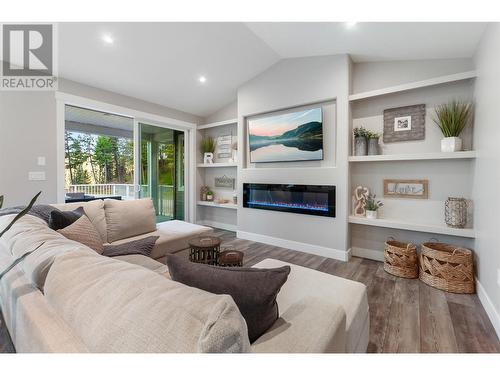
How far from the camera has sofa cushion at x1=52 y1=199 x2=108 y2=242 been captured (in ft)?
7.70

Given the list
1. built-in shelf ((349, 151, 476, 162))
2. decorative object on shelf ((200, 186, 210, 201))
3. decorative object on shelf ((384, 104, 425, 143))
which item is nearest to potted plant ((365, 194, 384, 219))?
built-in shelf ((349, 151, 476, 162))

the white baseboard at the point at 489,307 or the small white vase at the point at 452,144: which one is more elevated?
the small white vase at the point at 452,144

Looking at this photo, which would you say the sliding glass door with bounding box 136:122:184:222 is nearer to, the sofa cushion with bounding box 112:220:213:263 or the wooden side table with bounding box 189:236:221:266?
the sofa cushion with bounding box 112:220:213:263

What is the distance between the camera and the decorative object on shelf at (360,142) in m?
3.06

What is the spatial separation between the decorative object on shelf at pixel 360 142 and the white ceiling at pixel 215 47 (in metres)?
0.94

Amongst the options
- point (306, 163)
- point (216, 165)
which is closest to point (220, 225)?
point (216, 165)

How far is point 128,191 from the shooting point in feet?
20.6

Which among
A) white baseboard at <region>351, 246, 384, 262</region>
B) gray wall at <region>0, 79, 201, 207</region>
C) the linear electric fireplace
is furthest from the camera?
the linear electric fireplace

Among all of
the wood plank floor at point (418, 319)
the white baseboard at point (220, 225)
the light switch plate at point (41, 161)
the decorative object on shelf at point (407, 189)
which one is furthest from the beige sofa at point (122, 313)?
the white baseboard at point (220, 225)

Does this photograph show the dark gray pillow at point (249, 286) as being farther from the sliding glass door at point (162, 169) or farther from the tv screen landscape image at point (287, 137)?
the sliding glass door at point (162, 169)

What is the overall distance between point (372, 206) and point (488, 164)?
1.22m

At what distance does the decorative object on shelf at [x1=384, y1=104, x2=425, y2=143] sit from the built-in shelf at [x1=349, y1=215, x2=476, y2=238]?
103cm
